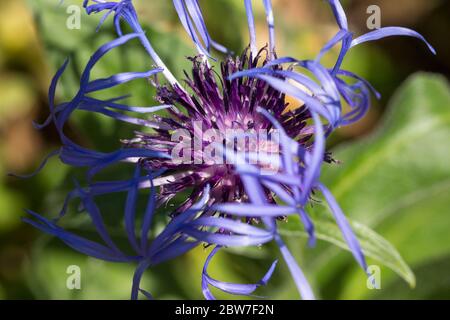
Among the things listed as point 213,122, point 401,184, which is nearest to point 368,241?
point 213,122

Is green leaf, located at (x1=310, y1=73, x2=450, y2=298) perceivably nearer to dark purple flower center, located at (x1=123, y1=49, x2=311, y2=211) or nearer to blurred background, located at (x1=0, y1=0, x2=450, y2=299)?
blurred background, located at (x1=0, y1=0, x2=450, y2=299)

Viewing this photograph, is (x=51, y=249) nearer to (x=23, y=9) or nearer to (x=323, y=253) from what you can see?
(x=323, y=253)

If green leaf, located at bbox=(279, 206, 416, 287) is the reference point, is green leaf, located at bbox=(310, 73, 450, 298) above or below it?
above

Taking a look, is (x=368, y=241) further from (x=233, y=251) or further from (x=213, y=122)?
(x=233, y=251)

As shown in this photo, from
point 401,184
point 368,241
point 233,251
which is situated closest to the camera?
point 368,241

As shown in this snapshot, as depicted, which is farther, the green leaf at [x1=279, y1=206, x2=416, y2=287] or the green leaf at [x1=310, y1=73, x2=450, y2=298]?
the green leaf at [x1=310, y1=73, x2=450, y2=298]

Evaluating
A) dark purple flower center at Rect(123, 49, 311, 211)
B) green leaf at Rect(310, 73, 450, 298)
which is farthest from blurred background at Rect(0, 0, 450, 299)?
dark purple flower center at Rect(123, 49, 311, 211)
